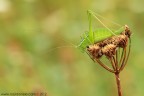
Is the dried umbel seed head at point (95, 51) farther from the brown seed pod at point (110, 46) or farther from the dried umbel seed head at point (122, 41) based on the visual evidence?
→ the dried umbel seed head at point (122, 41)

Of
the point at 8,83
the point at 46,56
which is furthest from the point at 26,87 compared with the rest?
the point at 46,56

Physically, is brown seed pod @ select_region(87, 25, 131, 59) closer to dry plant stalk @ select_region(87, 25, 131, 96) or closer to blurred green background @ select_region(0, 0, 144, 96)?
dry plant stalk @ select_region(87, 25, 131, 96)

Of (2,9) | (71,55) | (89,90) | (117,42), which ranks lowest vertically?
(117,42)

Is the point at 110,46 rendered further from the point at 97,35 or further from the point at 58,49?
the point at 58,49

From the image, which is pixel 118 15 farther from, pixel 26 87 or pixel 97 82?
pixel 26 87

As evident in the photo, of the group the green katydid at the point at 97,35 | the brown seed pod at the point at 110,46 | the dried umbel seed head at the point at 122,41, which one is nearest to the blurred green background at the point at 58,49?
the green katydid at the point at 97,35
